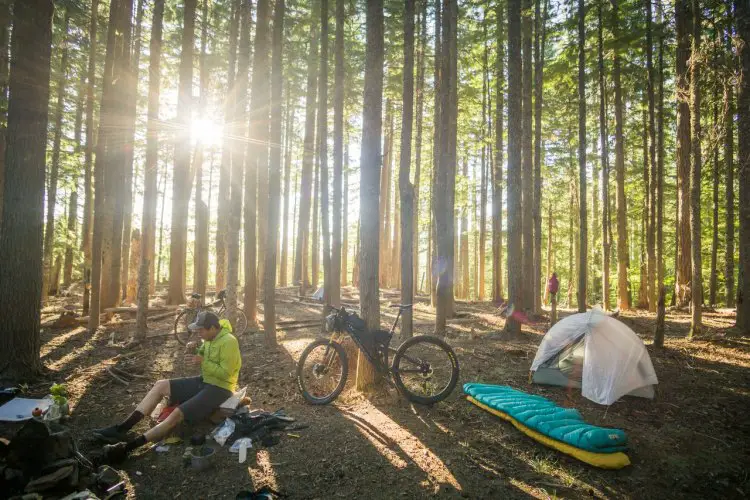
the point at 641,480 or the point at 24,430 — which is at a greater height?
the point at 24,430

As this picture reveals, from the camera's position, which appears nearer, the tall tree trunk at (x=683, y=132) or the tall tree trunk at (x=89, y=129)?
the tall tree trunk at (x=683, y=132)

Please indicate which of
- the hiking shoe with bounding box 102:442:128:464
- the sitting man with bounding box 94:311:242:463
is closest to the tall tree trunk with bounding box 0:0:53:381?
the sitting man with bounding box 94:311:242:463

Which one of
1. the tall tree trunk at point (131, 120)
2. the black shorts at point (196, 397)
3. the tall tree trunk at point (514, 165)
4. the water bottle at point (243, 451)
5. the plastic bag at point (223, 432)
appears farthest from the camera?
the tall tree trunk at point (131, 120)

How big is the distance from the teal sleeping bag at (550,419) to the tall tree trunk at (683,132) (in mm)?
8804

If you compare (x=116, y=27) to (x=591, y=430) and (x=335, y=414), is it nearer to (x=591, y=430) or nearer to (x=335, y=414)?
(x=335, y=414)

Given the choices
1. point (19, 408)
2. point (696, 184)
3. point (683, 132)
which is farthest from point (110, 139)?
point (683, 132)

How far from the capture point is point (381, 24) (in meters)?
6.16

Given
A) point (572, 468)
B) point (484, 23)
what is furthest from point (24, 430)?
point (484, 23)

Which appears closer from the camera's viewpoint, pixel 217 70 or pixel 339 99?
pixel 339 99

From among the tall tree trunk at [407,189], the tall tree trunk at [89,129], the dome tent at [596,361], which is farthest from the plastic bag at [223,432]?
the tall tree trunk at [89,129]

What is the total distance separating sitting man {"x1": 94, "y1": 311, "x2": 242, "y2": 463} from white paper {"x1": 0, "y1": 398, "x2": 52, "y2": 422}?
46.0 inches

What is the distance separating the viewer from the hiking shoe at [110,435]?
4.35 meters

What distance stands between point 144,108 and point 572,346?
798 inches

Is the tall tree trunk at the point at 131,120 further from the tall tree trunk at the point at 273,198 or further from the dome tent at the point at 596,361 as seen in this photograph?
the dome tent at the point at 596,361
